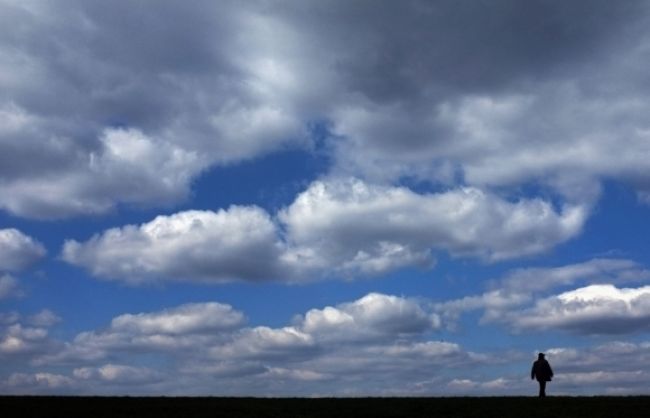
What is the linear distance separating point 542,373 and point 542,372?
0.19ft

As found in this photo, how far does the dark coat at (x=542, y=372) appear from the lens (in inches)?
1688

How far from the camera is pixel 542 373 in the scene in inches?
1688

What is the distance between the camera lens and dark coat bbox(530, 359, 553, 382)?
42.9 meters
